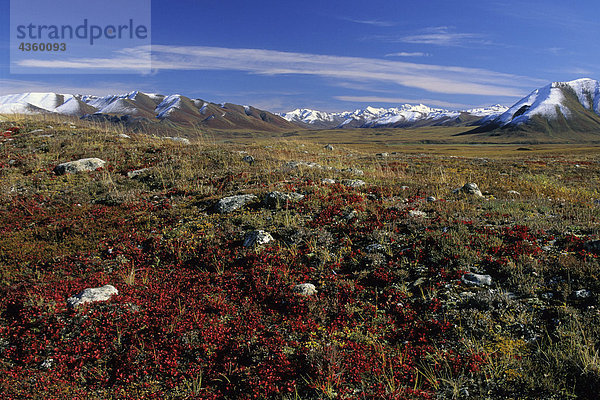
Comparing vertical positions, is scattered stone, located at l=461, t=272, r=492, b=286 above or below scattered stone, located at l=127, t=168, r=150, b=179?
below

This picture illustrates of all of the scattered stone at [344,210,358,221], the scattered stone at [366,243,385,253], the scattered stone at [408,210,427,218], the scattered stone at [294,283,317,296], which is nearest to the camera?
the scattered stone at [294,283,317,296]

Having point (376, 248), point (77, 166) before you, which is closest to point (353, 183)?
point (376, 248)

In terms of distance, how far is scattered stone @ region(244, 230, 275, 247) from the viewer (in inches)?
343

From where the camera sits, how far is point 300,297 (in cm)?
649

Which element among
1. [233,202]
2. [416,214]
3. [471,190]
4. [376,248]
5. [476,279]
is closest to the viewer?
[476,279]

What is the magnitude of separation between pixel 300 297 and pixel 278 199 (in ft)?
17.6

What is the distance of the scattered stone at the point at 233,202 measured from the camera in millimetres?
11215

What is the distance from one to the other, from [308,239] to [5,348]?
6.78 m

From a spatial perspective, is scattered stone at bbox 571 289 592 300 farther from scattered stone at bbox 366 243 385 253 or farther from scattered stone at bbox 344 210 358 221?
scattered stone at bbox 344 210 358 221

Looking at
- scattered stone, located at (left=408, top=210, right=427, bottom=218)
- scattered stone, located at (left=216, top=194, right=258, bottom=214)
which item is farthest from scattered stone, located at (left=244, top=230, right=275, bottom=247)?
scattered stone, located at (left=408, top=210, right=427, bottom=218)

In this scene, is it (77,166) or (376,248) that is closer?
(376,248)

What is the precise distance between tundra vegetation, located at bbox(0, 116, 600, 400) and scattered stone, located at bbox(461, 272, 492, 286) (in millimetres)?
39

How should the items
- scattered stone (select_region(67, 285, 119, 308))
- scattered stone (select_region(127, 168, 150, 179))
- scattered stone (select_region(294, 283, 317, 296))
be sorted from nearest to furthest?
1. scattered stone (select_region(67, 285, 119, 308))
2. scattered stone (select_region(294, 283, 317, 296))
3. scattered stone (select_region(127, 168, 150, 179))

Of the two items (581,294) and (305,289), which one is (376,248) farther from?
(581,294)
